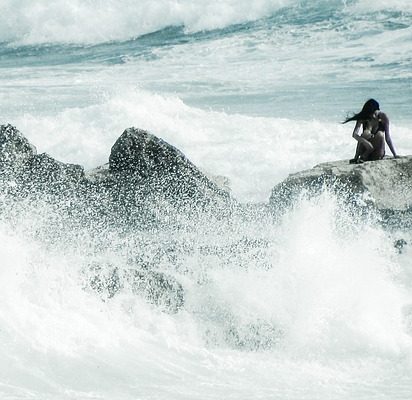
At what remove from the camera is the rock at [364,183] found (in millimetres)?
10109

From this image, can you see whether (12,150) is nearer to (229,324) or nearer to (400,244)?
(229,324)

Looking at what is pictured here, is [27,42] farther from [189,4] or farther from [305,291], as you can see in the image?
[305,291]

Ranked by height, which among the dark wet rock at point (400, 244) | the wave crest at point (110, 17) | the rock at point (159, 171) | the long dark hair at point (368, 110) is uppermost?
the wave crest at point (110, 17)

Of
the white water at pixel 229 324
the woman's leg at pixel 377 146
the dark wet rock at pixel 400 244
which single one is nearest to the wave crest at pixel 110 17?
the woman's leg at pixel 377 146

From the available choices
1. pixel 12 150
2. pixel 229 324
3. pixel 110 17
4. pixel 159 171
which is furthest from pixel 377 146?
pixel 110 17

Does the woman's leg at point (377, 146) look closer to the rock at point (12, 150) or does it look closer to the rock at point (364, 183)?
the rock at point (364, 183)

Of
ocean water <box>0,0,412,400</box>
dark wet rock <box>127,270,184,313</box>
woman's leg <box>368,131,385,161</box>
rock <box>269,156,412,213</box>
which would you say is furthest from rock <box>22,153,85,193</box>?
woman's leg <box>368,131,385,161</box>

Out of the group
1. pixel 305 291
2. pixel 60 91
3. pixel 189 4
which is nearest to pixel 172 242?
pixel 305 291

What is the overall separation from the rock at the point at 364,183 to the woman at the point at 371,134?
0.32 m

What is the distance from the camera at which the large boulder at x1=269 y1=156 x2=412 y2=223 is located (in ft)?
33.1

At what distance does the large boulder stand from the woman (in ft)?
1.08

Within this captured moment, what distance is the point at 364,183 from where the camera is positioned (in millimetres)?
10125

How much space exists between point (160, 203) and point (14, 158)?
1.89 m

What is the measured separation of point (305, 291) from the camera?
7.97 m
